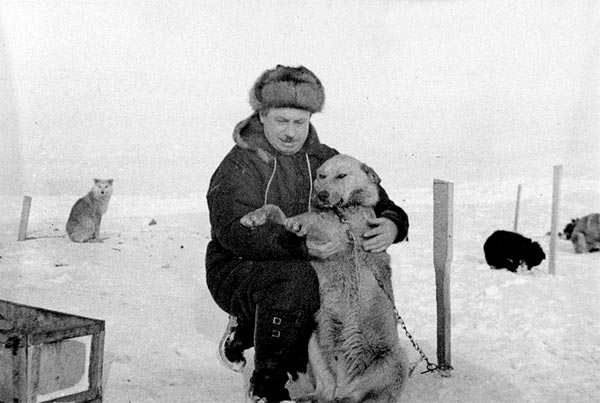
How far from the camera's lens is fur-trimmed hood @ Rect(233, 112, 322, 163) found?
2088mm

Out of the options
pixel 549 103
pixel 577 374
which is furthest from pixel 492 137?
pixel 577 374

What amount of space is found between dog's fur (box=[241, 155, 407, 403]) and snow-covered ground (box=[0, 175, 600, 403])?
1.03ft

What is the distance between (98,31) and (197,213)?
5.13 feet

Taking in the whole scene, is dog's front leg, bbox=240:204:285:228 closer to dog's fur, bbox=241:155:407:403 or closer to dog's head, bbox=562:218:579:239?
dog's fur, bbox=241:155:407:403

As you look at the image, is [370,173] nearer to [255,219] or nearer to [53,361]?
[255,219]

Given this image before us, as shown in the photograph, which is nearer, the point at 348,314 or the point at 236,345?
the point at 348,314

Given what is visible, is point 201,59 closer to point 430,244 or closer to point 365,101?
point 365,101

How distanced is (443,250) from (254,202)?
3.14ft

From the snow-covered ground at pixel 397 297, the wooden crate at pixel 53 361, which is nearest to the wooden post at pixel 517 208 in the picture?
the snow-covered ground at pixel 397 297

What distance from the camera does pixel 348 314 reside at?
1.92 m

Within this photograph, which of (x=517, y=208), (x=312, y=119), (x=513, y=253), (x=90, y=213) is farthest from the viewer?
(x=517, y=208)

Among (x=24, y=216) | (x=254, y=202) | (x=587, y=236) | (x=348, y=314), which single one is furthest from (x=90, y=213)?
(x=587, y=236)

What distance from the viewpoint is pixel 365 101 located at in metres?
2.98

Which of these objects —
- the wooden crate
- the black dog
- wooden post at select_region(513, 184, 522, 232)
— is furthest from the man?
wooden post at select_region(513, 184, 522, 232)
